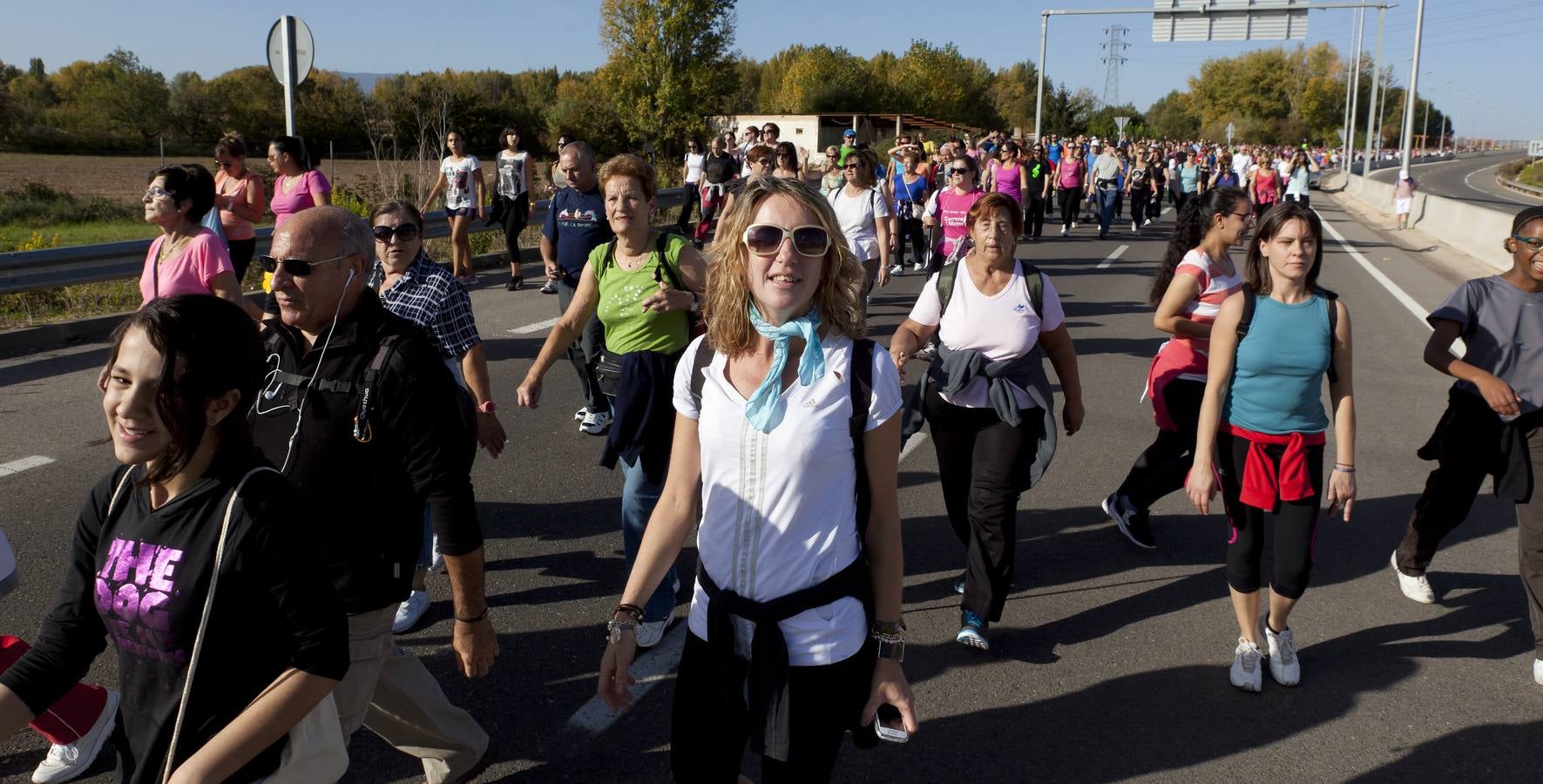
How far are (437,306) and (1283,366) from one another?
10.1 ft

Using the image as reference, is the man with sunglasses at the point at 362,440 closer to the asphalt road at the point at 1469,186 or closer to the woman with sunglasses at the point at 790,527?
the woman with sunglasses at the point at 790,527

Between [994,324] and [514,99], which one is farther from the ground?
[514,99]

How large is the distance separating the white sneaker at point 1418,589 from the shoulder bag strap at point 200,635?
4.66m

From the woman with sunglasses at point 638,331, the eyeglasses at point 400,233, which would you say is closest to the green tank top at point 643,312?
the woman with sunglasses at point 638,331

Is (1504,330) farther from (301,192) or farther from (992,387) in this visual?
(301,192)

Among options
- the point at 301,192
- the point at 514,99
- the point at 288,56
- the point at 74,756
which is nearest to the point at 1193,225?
the point at 74,756

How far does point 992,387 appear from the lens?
13.9ft

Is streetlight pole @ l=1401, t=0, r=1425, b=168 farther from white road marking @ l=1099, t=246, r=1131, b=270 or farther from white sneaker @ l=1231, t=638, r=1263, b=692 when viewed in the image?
white sneaker @ l=1231, t=638, r=1263, b=692

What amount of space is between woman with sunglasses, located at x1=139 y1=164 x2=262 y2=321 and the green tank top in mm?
1869

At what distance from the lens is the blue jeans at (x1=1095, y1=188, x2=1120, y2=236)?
69.5 feet

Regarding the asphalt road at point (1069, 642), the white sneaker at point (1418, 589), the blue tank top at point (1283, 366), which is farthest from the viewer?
the white sneaker at point (1418, 589)

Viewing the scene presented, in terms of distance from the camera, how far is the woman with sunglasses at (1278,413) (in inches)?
149

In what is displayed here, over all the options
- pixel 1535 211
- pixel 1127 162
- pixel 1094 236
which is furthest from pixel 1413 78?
pixel 1535 211

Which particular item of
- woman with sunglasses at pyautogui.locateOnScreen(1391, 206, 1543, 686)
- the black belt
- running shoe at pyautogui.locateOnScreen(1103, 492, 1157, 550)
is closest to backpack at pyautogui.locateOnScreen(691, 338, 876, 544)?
the black belt
